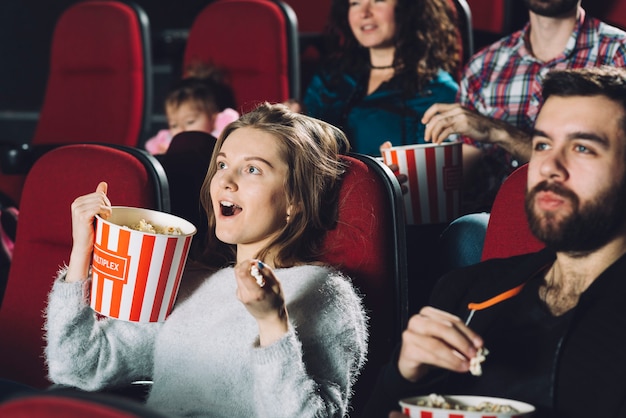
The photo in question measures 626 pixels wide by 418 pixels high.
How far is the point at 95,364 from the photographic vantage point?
1.53 metres

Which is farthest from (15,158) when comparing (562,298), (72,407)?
(72,407)

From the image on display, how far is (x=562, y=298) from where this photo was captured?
3.92 ft

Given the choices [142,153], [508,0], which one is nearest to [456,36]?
[508,0]

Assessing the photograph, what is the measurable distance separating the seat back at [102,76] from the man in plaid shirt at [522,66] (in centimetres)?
127

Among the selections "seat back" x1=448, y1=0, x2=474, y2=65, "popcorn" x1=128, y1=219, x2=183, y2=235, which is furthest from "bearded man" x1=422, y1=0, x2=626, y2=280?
"popcorn" x1=128, y1=219, x2=183, y2=235

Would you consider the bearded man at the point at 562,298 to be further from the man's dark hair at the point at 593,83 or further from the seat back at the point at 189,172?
the seat back at the point at 189,172

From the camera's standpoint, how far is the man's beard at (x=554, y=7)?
2.13m

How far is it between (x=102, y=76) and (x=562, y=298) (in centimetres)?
230

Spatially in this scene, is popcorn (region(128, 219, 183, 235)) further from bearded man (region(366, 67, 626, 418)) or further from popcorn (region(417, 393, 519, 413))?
popcorn (region(417, 393, 519, 413))

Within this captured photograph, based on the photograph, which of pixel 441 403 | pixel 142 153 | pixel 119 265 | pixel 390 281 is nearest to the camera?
pixel 441 403

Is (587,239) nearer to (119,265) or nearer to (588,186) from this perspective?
(588,186)

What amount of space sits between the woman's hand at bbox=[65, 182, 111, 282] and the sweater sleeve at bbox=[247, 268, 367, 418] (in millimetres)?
306

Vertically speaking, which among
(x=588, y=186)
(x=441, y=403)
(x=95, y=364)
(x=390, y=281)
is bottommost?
(x=95, y=364)

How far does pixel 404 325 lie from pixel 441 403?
510 mm
